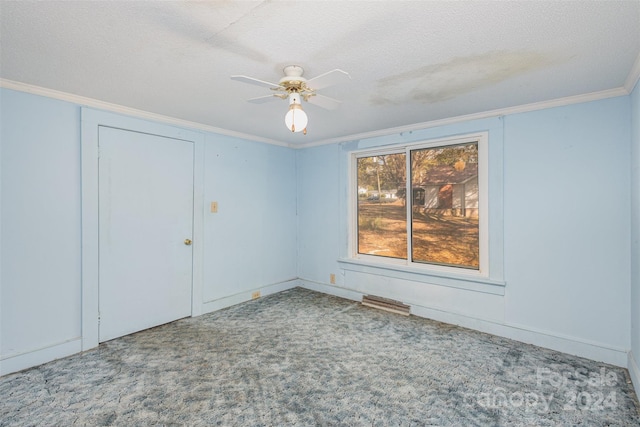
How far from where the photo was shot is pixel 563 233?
2.82 m

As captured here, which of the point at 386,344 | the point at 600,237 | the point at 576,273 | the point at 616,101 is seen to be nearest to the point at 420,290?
the point at 386,344

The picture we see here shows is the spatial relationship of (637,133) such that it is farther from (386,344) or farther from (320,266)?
(320,266)

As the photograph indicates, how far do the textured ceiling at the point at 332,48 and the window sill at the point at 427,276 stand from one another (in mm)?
1770

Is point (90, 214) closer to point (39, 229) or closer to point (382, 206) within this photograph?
point (39, 229)

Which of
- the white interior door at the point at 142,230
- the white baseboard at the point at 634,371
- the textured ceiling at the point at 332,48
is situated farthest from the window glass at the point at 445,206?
the white interior door at the point at 142,230

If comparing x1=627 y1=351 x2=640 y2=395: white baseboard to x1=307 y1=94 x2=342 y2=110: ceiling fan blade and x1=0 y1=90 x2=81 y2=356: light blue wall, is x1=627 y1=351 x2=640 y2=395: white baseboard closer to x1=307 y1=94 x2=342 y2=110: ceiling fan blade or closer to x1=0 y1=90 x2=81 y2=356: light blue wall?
x1=307 y1=94 x2=342 y2=110: ceiling fan blade

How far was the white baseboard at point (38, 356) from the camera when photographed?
8.04 ft

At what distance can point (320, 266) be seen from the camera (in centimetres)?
471

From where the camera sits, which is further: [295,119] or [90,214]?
[90,214]

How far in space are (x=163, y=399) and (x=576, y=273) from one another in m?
3.45

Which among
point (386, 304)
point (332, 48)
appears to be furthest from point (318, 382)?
point (332, 48)

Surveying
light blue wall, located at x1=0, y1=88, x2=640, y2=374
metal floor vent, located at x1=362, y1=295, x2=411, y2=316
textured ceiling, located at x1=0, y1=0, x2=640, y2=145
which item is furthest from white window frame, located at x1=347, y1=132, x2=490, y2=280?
textured ceiling, located at x1=0, y1=0, x2=640, y2=145

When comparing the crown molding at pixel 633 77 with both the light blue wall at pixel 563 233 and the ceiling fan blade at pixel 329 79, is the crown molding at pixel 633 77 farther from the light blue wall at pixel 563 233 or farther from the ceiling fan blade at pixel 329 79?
the ceiling fan blade at pixel 329 79

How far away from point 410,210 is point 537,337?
70.2 inches
